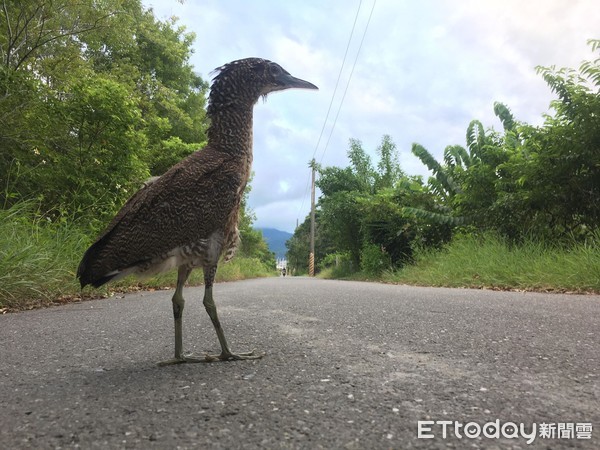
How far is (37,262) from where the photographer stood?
17.3 feet

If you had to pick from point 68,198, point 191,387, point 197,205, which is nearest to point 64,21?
point 68,198

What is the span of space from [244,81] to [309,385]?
182cm

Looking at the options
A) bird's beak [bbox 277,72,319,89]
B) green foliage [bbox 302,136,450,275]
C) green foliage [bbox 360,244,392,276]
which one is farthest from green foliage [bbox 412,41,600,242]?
bird's beak [bbox 277,72,319,89]

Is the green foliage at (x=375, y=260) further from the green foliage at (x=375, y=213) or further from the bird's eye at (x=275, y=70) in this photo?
the bird's eye at (x=275, y=70)

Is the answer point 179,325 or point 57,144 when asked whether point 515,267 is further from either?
point 57,144

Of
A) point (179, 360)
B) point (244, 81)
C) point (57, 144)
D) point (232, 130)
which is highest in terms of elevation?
point (57, 144)

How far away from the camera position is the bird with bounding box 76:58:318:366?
2.03 metres

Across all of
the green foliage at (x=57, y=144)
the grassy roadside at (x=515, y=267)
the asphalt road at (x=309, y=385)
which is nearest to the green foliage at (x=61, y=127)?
the green foliage at (x=57, y=144)

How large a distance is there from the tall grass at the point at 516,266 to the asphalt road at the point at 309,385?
3.80 meters

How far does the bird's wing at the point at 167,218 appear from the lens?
79.3 inches

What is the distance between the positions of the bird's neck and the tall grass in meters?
6.18

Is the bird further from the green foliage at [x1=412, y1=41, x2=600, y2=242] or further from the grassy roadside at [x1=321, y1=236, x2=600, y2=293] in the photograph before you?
the green foliage at [x1=412, y1=41, x2=600, y2=242]

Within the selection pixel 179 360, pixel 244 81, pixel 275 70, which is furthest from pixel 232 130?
pixel 179 360

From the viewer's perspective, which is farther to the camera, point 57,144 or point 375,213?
point 375,213
